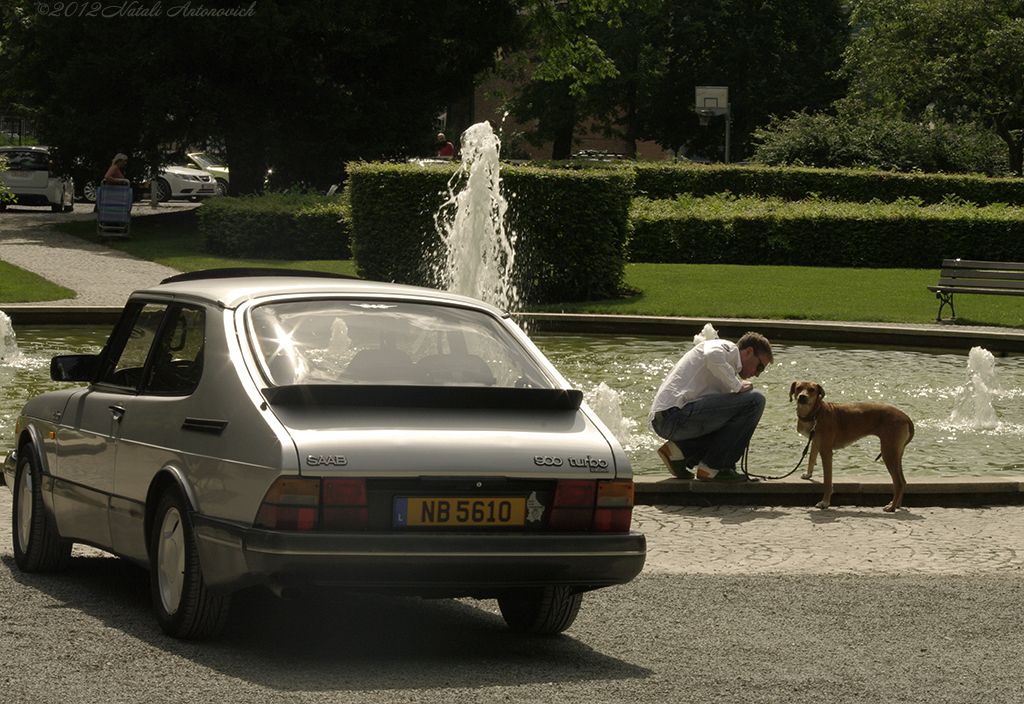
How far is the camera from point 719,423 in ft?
30.6

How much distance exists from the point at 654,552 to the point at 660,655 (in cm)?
210

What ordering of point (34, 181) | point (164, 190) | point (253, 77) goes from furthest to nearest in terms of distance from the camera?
point (164, 190) → point (34, 181) → point (253, 77)

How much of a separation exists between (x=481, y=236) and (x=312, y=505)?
→ 50.9ft

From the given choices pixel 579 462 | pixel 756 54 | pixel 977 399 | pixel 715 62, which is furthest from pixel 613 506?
pixel 715 62

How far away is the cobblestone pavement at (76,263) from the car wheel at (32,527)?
12.8 meters

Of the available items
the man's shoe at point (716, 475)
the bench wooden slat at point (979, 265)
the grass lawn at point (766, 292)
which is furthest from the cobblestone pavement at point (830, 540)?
the bench wooden slat at point (979, 265)

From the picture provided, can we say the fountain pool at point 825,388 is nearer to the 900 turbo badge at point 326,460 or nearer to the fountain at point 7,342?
the fountain at point 7,342

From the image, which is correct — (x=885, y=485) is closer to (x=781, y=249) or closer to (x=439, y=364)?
(x=439, y=364)

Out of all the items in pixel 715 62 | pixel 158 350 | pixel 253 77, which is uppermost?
pixel 715 62

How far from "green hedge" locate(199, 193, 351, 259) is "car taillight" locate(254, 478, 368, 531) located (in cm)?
2284

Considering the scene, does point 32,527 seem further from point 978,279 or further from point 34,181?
point 34,181

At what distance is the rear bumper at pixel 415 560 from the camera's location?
510cm

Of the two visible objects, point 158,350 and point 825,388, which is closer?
point 158,350

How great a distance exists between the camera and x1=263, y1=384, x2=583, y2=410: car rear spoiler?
5.30 metres
